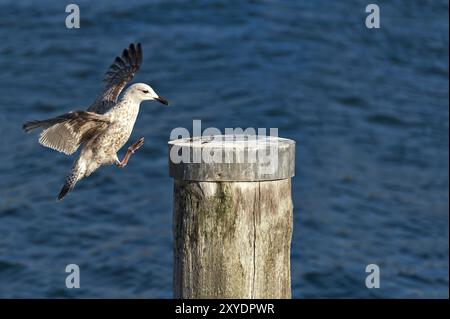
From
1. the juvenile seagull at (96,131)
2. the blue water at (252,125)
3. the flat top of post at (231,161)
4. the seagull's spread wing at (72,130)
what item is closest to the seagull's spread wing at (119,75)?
the juvenile seagull at (96,131)

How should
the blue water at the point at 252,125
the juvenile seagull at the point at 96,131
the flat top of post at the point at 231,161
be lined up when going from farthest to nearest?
the blue water at the point at 252,125, the juvenile seagull at the point at 96,131, the flat top of post at the point at 231,161

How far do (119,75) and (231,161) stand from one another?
3.17 m

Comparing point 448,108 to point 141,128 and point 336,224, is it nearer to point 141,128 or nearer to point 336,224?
point 336,224

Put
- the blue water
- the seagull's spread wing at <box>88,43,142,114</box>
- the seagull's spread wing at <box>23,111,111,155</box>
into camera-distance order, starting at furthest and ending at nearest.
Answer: the blue water, the seagull's spread wing at <box>88,43,142,114</box>, the seagull's spread wing at <box>23,111,111,155</box>

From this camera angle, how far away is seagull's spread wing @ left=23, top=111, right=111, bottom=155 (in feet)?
19.6

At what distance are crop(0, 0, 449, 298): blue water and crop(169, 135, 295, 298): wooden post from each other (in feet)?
20.1

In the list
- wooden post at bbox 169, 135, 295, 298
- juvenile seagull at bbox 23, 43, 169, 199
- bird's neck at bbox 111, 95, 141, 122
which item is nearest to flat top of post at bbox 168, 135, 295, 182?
wooden post at bbox 169, 135, 295, 298

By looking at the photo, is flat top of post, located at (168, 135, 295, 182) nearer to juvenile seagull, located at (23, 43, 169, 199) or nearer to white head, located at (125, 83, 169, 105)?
juvenile seagull, located at (23, 43, 169, 199)

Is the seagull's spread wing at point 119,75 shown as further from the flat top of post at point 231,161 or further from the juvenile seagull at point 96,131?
the flat top of post at point 231,161

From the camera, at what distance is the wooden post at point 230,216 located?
438cm

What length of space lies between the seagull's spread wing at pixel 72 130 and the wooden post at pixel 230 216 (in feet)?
5.15
